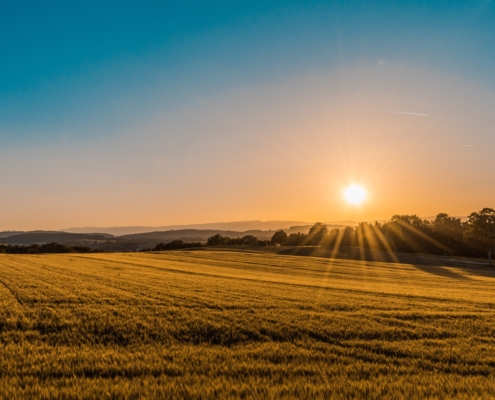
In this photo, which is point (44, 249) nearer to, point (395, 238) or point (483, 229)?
point (395, 238)

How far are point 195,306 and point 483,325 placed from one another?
10.8 metres

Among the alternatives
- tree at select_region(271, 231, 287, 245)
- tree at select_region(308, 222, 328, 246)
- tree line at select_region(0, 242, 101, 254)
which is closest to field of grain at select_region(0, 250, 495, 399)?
tree at select_region(308, 222, 328, 246)

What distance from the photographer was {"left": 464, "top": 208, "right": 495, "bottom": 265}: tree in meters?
68.9

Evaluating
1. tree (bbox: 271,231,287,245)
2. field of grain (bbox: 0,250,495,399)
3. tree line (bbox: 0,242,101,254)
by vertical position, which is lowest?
tree line (bbox: 0,242,101,254)

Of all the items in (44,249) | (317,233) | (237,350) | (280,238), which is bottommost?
(44,249)

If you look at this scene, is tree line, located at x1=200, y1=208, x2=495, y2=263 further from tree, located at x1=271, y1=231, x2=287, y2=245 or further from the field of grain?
the field of grain

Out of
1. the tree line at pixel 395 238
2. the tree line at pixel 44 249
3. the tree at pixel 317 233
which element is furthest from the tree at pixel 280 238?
the tree line at pixel 44 249

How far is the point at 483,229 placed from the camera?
69.2 meters

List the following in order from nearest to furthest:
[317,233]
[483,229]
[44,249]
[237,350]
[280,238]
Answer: [237,350] → [483,229] → [44,249] → [317,233] → [280,238]

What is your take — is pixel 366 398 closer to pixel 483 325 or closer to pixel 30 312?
pixel 483 325

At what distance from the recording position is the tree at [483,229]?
6894cm

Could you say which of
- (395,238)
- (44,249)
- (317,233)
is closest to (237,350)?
(395,238)

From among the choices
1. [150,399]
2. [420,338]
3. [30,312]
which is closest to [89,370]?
[150,399]

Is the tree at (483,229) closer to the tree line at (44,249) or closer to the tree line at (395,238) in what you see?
the tree line at (395,238)
